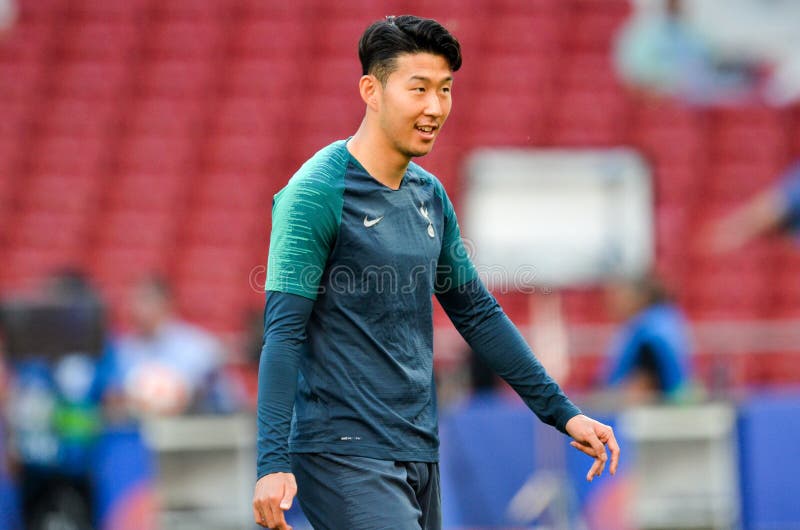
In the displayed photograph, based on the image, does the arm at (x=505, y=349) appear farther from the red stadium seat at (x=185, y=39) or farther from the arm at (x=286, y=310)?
the red stadium seat at (x=185, y=39)

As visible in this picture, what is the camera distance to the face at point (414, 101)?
9.42 feet

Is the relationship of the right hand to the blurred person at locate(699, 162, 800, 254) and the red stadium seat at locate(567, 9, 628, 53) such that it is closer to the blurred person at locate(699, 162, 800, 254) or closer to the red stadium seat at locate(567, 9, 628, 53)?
the blurred person at locate(699, 162, 800, 254)

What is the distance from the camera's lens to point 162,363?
25.1 feet

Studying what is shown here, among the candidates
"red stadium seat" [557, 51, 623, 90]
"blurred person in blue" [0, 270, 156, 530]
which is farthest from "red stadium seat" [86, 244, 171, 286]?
"red stadium seat" [557, 51, 623, 90]

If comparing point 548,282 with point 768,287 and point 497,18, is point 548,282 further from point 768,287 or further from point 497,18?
point 497,18

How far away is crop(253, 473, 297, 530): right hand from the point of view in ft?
8.50

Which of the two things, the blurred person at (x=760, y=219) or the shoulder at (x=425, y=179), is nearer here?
the shoulder at (x=425, y=179)

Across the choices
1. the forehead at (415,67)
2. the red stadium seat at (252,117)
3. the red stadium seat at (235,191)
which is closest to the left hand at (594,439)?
the forehead at (415,67)

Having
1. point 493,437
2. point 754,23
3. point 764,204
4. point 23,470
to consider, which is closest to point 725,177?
point 764,204

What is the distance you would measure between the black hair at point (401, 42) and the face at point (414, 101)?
0.06 feet

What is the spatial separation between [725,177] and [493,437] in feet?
19.6

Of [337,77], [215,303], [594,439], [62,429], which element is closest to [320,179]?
[594,439]

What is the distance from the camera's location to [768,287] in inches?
452

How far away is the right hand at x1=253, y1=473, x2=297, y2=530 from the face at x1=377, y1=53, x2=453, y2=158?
842mm
